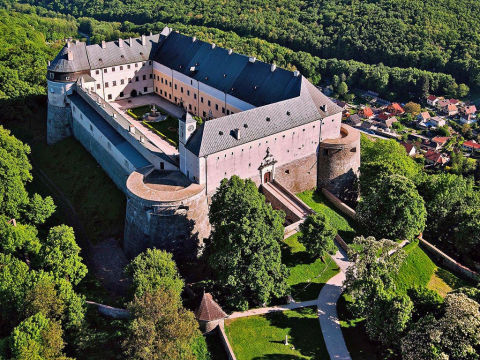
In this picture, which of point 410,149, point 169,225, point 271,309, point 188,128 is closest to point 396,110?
point 410,149

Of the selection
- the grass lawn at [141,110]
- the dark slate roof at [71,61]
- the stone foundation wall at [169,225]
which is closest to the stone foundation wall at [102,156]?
the dark slate roof at [71,61]

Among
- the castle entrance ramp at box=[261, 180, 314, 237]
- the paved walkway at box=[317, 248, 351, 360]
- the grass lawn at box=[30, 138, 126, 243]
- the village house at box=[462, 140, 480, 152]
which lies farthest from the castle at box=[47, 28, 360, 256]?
the village house at box=[462, 140, 480, 152]

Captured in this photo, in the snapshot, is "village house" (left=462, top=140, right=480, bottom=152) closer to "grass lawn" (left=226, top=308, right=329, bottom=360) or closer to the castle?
the castle

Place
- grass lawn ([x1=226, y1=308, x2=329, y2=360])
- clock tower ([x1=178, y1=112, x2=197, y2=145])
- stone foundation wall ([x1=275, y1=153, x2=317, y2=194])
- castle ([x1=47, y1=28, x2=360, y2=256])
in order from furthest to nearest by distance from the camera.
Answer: stone foundation wall ([x1=275, y1=153, x2=317, y2=194]), clock tower ([x1=178, y1=112, x2=197, y2=145]), castle ([x1=47, y1=28, x2=360, y2=256]), grass lawn ([x1=226, y1=308, x2=329, y2=360])

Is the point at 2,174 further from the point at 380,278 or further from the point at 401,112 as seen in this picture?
the point at 401,112

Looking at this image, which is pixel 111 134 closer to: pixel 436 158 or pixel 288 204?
pixel 288 204

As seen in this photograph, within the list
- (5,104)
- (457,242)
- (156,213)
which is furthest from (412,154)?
(5,104)

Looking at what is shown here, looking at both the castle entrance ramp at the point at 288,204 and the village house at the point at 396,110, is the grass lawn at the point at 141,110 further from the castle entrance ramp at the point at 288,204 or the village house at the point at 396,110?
the village house at the point at 396,110
